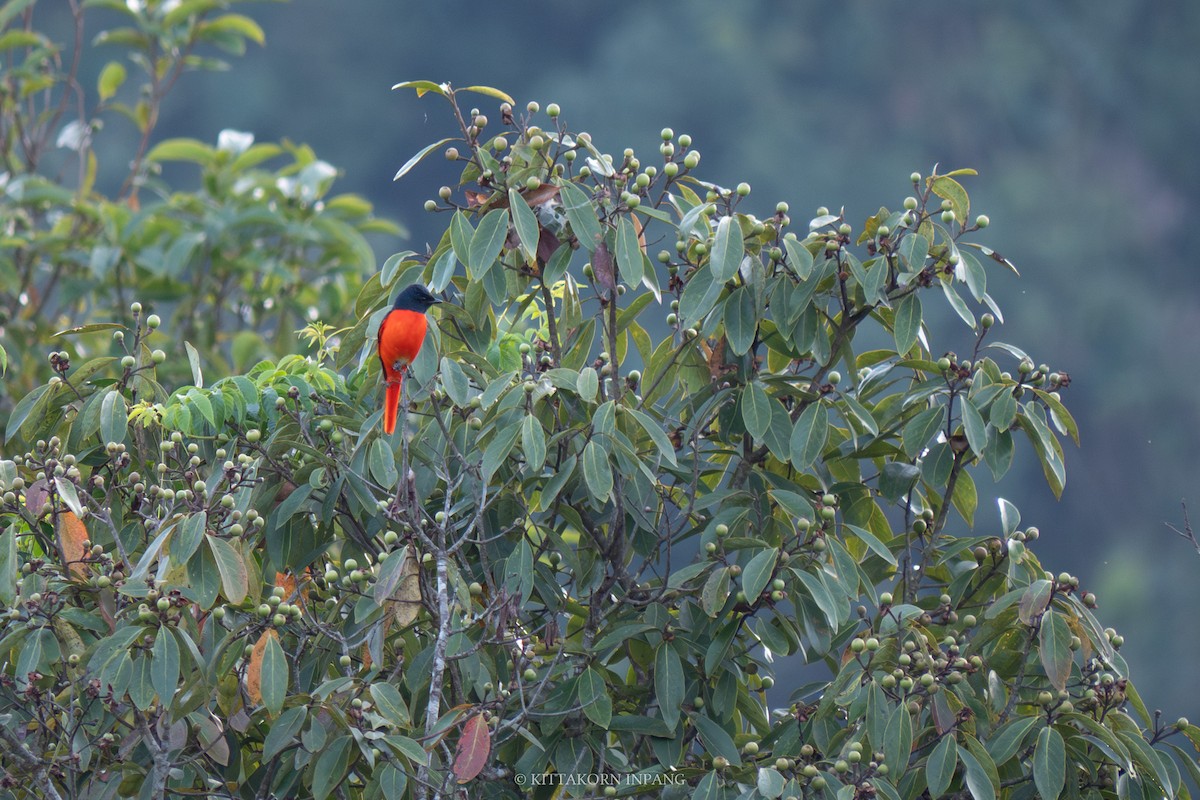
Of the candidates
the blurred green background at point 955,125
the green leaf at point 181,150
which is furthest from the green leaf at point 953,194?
the blurred green background at point 955,125

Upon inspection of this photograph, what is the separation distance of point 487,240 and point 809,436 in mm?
592

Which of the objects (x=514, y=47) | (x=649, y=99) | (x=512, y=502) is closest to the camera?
(x=512, y=502)

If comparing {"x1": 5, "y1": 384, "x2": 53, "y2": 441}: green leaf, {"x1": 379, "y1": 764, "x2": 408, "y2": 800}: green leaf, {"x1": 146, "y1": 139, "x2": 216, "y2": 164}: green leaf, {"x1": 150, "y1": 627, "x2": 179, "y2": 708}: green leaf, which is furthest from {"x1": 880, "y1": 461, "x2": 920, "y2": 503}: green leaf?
{"x1": 146, "y1": 139, "x2": 216, "y2": 164}: green leaf

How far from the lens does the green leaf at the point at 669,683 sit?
2186 mm

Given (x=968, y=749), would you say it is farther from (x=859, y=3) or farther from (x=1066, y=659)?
(x=859, y=3)

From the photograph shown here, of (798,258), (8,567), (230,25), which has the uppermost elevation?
(230,25)

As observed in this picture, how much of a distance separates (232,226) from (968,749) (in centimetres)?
317

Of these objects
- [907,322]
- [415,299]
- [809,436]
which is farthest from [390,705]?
[907,322]

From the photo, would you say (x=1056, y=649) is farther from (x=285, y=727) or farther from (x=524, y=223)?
(x=285, y=727)

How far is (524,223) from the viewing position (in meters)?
2.20

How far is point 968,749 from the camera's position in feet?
6.93

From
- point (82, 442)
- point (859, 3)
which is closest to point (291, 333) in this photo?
point (82, 442)

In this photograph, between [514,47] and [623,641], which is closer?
[623,641]

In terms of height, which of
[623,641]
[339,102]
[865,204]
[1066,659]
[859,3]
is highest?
[859,3]
